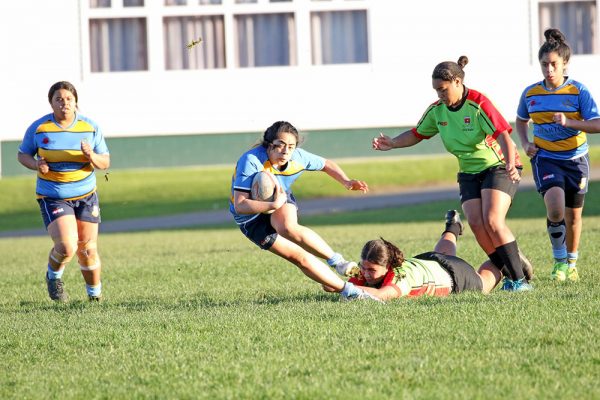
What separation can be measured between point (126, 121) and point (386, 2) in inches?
277

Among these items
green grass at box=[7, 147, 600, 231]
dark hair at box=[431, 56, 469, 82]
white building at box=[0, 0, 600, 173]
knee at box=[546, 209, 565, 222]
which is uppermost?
white building at box=[0, 0, 600, 173]

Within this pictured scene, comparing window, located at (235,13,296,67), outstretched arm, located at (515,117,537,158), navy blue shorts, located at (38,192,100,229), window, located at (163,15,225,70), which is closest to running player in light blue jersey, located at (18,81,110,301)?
navy blue shorts, located at (38,192,100,229)

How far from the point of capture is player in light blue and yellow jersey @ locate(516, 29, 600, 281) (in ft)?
35.0

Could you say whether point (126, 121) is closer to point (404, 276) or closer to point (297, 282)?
point (297, 282)

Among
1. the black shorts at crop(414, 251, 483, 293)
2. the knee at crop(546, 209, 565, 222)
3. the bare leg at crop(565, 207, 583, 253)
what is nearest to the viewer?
the black shorts at crop(414, 251, 483, 293)

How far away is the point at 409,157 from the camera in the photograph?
35.3 m

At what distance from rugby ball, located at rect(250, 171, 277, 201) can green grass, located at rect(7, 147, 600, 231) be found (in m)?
20.6

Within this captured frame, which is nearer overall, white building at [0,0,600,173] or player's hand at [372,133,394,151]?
player's hand at [372,133,394,151]

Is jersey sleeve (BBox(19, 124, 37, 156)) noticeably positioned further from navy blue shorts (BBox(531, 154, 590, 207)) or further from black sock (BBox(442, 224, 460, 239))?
navy blue shorts (BBox(531, 154, 590, 207))

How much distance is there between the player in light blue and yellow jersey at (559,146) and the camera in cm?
1066

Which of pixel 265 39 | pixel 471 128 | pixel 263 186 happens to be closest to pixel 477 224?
pixel 471 128

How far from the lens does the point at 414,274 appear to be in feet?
31.2

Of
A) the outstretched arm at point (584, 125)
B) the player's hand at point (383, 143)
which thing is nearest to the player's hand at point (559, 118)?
the outstretched arm at point (584, 125)

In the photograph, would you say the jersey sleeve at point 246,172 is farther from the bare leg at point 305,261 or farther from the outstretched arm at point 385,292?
the outstretched arm at point 385,292
